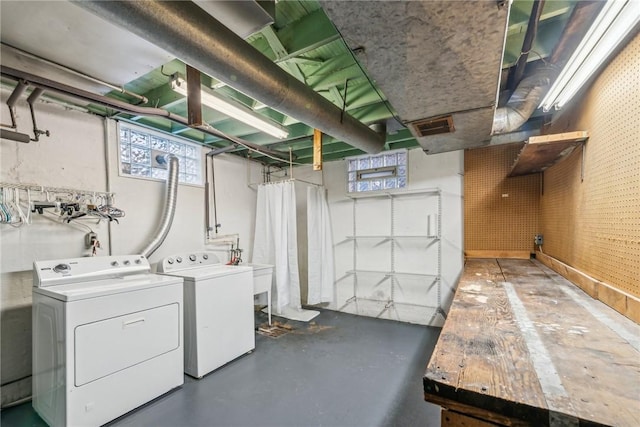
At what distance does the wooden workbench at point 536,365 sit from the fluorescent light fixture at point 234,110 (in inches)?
87.6

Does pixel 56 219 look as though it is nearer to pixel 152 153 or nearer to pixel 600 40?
pixel 152 153

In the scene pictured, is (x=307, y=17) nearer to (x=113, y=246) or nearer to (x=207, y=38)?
(x=207, y=38)

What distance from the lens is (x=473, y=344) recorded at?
1.04 m

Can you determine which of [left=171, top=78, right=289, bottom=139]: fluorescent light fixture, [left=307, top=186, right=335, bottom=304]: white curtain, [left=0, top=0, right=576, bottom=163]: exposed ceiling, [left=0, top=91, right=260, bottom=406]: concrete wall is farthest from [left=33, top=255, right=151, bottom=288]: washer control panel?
[left=307, top=186, right=335, bottom=304]: white curtain

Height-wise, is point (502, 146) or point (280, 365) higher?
point (502, 146)

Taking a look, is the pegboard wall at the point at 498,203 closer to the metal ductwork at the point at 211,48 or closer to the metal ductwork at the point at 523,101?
the metal ductwork at the point at 523,101

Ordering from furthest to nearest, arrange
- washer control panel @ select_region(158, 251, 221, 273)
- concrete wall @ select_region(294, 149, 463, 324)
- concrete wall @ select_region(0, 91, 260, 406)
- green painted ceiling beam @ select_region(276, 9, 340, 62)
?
1. concrete wall @ select_region(294, 149, 463, 324)
2. washer control panel @ select_region(158, 251, 221, 273)
3. concrete wall @ select_region(0, 91, 260, 406)
4. green painted ceiling beam @ select_region(276, 9, 340, 62)

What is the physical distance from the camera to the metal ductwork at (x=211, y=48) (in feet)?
3.34

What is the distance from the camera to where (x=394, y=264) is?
3916mm

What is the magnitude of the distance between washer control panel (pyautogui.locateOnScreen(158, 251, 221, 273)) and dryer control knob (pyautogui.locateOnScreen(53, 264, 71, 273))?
0.81m

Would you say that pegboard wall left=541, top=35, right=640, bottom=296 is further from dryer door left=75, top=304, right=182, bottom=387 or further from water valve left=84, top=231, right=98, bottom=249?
water valve left=84, top=231, right=98, bottom=249

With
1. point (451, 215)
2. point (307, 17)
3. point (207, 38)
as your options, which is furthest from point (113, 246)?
point (451, 215)

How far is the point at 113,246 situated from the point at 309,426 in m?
2.55

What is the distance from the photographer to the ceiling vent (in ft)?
6.93
